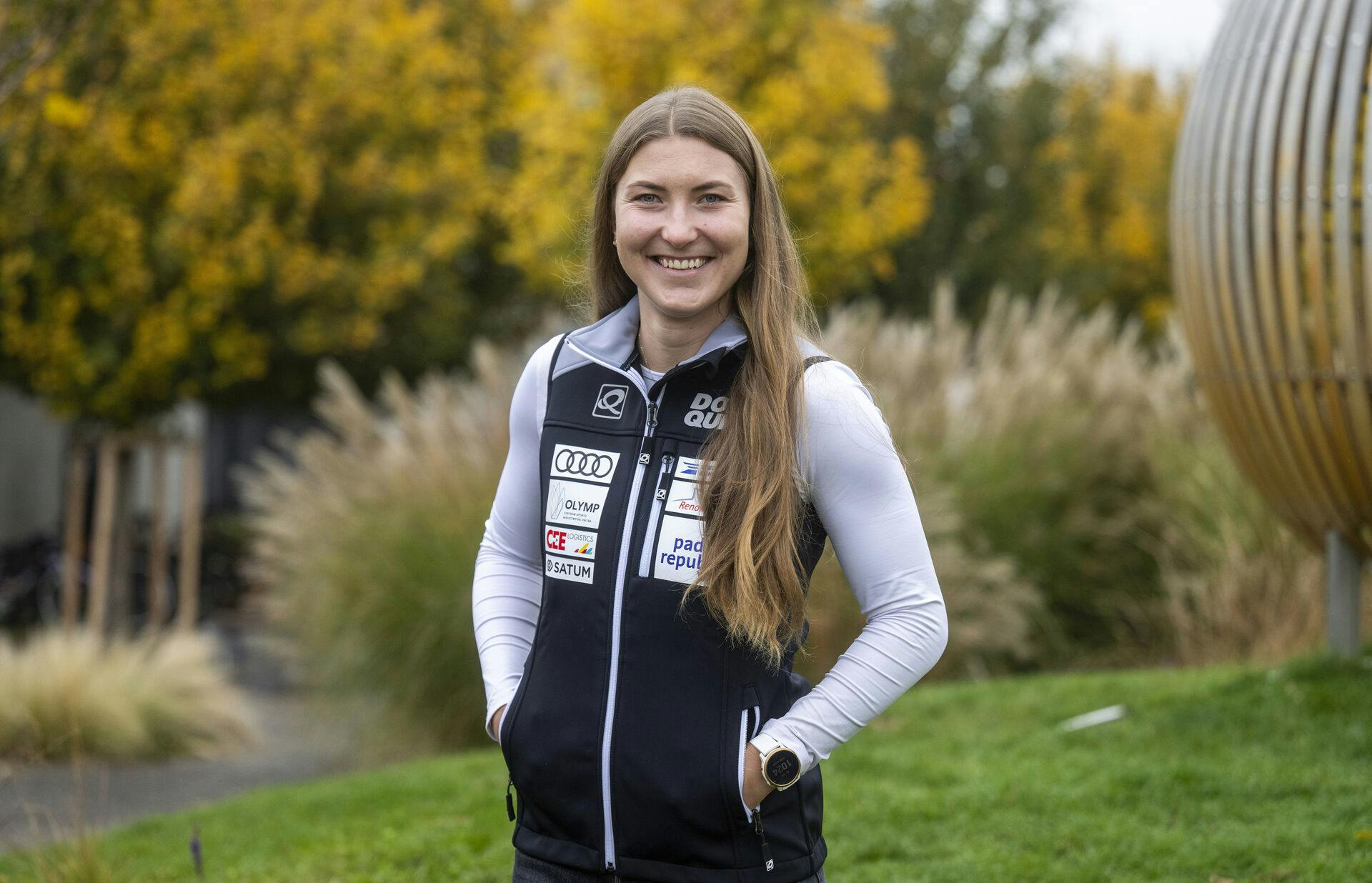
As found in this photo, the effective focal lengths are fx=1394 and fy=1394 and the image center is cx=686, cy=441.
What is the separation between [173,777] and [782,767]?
6.14 metres

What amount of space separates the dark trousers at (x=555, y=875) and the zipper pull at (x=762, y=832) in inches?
3.0

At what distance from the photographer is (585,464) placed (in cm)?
209

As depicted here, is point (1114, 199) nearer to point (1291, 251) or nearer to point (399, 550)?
point (399, 550)

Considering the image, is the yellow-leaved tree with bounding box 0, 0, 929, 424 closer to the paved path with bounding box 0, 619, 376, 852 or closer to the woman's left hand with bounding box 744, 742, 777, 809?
the paved path with bounding box 0, 619, 376, 852

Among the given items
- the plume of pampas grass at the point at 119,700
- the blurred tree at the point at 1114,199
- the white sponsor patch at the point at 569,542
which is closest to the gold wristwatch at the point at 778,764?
the white sponsor patch at the point at 569,542

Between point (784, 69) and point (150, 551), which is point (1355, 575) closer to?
point (784, 69)

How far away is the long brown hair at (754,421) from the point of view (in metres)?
1.93

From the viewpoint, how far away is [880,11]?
1573 centimetres

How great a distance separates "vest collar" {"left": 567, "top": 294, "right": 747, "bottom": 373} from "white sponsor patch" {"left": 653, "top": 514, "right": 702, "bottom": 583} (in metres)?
0.24

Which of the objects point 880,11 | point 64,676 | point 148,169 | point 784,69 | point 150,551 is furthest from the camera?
point 880,11

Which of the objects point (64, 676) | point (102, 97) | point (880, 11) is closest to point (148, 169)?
point (102, 97)

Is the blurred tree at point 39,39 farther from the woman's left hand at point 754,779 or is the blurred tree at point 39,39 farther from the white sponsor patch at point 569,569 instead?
the woman's left hand at point 754,779

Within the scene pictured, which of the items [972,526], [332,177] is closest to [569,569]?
[972,526]

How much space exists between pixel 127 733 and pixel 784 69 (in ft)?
24.9
